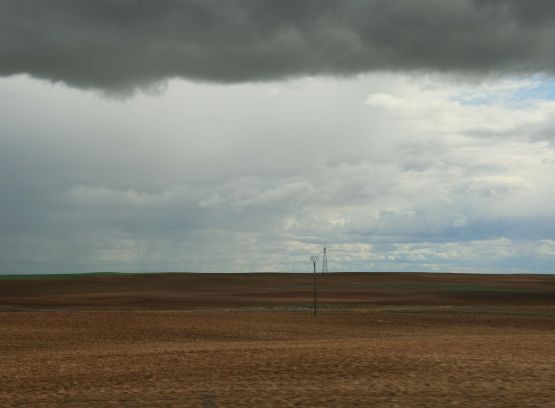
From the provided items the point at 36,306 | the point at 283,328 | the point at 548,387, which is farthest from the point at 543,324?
the point at 36,306

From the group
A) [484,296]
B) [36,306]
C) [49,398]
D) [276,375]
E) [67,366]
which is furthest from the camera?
[484,296]

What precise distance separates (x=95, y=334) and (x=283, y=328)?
37.3 feet

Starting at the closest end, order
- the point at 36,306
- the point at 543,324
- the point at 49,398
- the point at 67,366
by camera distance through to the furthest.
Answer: the point at 49,398 → the point at 67,366 → the point at 543,324 → the point at 36,306

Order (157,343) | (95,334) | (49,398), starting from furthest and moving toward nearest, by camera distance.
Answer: (95,334) → (157,343) → (49,398)

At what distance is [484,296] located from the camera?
88.4 metres

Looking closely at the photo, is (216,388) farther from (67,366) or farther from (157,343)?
(157,343)

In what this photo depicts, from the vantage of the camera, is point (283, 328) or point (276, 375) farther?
point (283, 328)

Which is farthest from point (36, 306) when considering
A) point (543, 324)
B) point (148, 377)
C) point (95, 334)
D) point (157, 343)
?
point (148, 377)

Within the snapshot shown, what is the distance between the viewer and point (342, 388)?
704 inches

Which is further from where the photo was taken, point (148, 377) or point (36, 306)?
point (36, 306)

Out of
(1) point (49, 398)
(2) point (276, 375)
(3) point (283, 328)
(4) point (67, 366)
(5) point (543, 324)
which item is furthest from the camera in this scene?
(5) point (543, 324)

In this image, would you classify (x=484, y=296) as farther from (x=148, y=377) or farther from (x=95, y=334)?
(x=148, y=377)

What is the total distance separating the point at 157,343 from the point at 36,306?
38.6 metres

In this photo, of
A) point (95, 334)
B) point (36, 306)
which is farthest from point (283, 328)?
point (36, 306)
